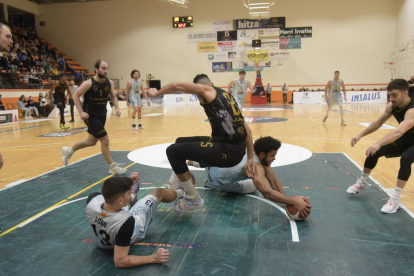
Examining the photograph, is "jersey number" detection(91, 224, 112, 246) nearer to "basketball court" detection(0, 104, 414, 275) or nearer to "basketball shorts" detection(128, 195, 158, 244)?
"basketball court" detection(0, 104, 414, 275)

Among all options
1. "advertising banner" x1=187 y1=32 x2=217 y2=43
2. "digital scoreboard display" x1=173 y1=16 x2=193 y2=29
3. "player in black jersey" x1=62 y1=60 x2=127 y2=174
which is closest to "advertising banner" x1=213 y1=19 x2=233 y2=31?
"advertising banner" x1=187 y1=32 x2=217 y2=43

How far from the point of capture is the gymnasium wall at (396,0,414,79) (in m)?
22.8

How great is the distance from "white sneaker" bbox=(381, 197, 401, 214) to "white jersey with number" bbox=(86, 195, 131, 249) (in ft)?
9.39

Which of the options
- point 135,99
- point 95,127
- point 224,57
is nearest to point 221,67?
point 224,57

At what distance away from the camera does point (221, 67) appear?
29234mm

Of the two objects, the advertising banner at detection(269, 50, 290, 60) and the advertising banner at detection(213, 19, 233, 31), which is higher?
the advertising banner at detection(213, 19, 233, 31)

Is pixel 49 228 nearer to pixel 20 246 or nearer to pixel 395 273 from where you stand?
pixel 20 246

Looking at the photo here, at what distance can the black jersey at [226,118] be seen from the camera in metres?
3.23

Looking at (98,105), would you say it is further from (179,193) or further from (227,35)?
(227,35)

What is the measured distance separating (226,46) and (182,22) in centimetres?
464

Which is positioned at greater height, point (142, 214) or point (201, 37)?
point (201, 37)

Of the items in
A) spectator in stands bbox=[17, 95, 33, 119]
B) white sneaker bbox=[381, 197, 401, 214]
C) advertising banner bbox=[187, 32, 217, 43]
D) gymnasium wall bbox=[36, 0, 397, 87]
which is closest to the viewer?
white sneaker bbox=[381, 197, 401, 214]

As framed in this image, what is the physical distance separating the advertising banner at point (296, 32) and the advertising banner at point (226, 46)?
4314mm

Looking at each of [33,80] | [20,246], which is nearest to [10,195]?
[20,246]
